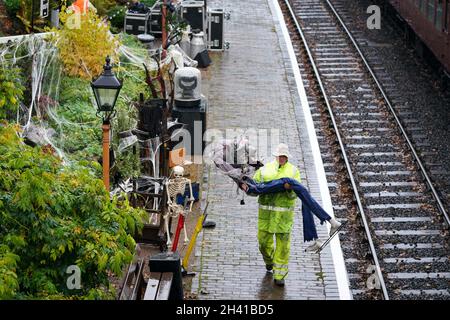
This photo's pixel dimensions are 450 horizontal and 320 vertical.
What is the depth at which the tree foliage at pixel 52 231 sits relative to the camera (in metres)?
11.6

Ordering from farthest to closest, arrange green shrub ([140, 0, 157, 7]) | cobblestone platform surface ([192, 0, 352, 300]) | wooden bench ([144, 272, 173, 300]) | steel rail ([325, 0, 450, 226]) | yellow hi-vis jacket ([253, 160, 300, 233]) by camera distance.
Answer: green shrub ([140, 0, 157, 7]), steel rail ([325, 0, 450, 226]), cobblestone platform surface ([192, 0, 352, 300]), yellow hi-vis jacket ([253, 160, 300, 233]), wooden bench ([144, 272, 173, 300])

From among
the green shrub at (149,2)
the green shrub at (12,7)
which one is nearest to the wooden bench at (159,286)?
the green shrub at (12,7)

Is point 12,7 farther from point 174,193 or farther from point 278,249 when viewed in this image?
point 278,249

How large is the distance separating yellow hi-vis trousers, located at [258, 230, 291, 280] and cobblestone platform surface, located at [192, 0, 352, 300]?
0.84ft

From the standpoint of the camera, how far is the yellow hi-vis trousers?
15.9m

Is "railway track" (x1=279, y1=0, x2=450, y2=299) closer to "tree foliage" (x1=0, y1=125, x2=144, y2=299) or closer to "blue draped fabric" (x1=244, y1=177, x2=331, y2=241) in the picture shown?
"blue draped fabric" (x1=244, y1=177, x2=331, y2=241)

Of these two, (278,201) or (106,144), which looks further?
(278,201)

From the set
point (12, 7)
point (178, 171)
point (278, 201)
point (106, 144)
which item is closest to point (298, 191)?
point (278, 201)

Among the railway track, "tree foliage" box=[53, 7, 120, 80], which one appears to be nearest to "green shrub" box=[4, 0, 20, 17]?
"tree foliage" box=[53, 7, 120, 80]

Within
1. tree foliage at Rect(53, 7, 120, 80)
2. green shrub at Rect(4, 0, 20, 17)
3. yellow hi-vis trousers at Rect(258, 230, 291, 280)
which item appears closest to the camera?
yellow hi-vis trousers at Rect(258, 230, 291, 280)

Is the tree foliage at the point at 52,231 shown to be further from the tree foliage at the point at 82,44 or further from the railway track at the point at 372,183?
the tree foliage at the point at 82,44

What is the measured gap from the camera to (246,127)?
23406 millimetres

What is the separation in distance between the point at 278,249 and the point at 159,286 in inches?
99.9

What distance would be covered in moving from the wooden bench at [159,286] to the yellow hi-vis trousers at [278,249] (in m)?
2.14
